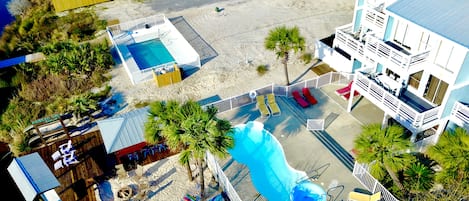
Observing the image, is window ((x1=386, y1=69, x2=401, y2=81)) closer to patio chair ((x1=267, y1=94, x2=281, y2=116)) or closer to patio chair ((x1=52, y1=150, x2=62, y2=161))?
patio chair ((x1=267, y1=94, x2=281, y2=116))

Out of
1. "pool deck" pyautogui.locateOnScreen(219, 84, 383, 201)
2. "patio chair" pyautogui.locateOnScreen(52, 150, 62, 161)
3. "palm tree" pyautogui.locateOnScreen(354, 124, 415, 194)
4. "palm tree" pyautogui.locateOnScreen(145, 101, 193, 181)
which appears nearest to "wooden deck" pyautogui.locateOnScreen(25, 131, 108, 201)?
"patio chair" pyautogui.locateOnScreen(52, 150, 62, 161)

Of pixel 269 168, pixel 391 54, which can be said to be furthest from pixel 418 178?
pixel 269 168

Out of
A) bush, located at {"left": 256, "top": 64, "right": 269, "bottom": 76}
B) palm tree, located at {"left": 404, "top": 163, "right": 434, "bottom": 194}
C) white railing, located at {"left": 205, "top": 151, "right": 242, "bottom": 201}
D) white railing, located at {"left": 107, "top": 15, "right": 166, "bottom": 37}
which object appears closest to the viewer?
palm tree, located at {"left": 404, "top": 163, "right": 434, "bottom": 194}

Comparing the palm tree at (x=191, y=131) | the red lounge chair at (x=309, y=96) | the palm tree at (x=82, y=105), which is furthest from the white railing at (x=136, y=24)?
the palm tree at (x=191, y=131)

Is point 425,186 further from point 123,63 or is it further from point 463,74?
→ point 123,63

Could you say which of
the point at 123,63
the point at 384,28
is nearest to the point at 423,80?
the point at 384,28

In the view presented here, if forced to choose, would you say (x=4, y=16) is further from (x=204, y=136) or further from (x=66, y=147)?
(x=204, y=136)
